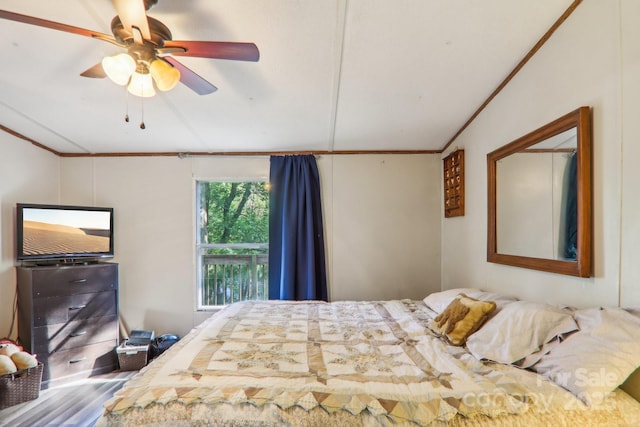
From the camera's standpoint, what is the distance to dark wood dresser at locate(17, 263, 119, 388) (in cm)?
279

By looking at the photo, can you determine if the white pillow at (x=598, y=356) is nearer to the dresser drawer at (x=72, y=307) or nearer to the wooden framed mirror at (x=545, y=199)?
the wooden framed mirror at (x=545, y=199)

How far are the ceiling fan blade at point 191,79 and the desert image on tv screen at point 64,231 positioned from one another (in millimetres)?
2470

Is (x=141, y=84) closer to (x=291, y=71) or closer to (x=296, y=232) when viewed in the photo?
(x=291, y=71)

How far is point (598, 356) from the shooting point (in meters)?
1.12

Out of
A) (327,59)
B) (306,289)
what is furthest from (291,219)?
(327,59)

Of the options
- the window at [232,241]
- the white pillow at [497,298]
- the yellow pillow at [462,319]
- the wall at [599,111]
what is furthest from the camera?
the window at [232,241]

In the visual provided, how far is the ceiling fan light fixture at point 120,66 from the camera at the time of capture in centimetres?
136

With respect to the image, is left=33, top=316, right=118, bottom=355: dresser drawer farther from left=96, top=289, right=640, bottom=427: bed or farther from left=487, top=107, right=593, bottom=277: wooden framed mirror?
left=487, top=107, right=593, bottom=277: wooden framed mirror

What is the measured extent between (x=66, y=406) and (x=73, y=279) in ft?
3.59

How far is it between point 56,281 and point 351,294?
2912 mm

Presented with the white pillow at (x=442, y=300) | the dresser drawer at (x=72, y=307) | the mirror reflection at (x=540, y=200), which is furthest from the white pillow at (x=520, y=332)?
the dresser drawer at (x=72, y=307)

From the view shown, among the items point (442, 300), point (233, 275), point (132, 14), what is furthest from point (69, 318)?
point (442, 300)

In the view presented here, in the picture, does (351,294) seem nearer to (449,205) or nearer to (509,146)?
(449,205)

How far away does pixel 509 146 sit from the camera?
2062mm
